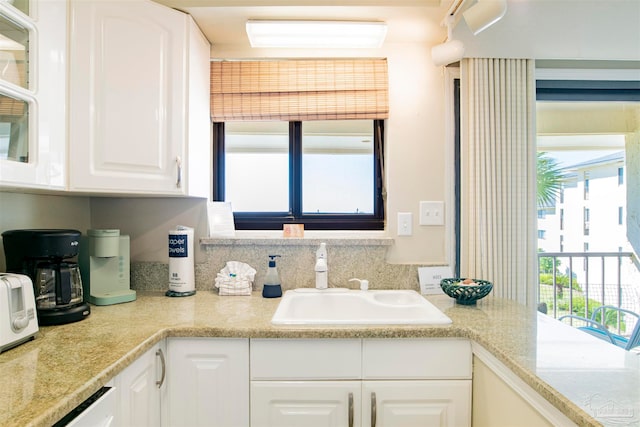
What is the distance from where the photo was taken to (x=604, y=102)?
1992 mm

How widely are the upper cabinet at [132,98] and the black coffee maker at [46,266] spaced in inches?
8.3

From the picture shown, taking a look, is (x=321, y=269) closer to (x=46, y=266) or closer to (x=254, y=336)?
(x=254, y=336)

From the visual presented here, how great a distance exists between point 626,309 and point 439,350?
1710 mm

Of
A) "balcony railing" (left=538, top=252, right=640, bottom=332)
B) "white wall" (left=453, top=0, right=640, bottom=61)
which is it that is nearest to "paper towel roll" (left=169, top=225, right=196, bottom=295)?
"white wall" (left=453, top=0, right=640, bottom=61)

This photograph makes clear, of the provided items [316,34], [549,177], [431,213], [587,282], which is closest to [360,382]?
[431,213]

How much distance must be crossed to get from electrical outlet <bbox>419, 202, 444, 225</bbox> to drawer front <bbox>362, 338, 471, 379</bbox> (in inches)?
27.9

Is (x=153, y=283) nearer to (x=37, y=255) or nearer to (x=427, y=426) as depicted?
(x=37, y=255)

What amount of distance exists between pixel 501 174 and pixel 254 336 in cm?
138

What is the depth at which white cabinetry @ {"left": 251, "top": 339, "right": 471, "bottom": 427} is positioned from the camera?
3.92 ft

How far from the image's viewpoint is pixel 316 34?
1586 mm

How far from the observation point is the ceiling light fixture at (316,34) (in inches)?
60.4

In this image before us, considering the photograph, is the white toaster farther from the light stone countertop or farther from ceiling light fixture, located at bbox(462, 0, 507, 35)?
ceiling light fixture, located at bbox(462, 0, 507, 35)

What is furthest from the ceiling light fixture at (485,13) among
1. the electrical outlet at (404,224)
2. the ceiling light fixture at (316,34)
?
the electrical outlet at (404,224)

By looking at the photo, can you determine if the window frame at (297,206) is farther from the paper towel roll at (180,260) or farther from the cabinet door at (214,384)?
the cabinet door at (214,384)
